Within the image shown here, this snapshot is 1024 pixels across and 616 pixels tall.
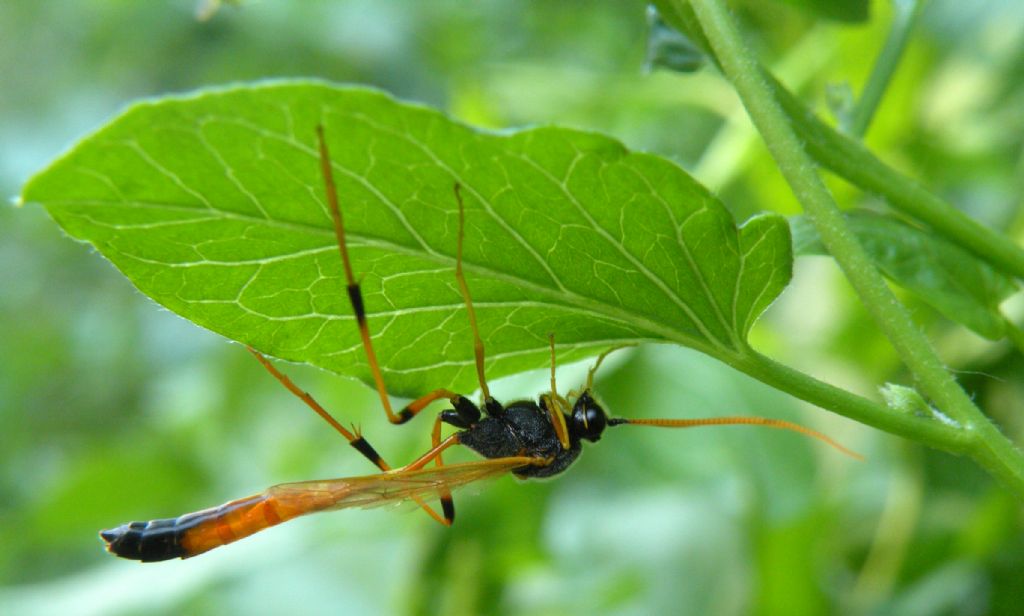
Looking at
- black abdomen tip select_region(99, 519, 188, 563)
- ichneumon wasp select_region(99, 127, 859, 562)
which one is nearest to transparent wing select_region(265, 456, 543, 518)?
ichneumon wasp select_region(99, 127, 859, 562)

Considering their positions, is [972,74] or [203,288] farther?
[972,74]

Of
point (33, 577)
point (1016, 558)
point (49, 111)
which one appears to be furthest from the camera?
point (49, 111)

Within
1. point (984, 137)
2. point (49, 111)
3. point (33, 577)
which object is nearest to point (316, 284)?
point (984, 137)

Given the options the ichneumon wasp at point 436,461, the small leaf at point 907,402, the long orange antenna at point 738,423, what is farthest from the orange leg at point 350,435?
the small leaf at point 907,402

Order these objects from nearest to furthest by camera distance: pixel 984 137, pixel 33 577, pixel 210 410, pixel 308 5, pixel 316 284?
pixel 316 284 → pixel 984 137 → pixel 210 410 → pixel 33 577 → pixel 308 5

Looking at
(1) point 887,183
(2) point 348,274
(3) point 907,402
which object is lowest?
(3) point 907,402

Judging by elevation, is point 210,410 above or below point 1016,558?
above

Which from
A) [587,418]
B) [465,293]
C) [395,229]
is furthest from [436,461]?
[395,229]

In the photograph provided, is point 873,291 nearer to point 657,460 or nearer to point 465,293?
point 465,293

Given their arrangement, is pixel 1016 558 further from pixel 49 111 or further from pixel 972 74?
pixel 49 111
